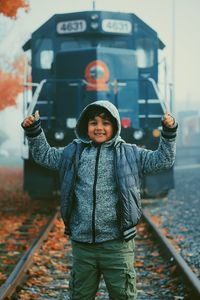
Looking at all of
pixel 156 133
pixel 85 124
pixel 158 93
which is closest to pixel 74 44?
pixel 158 93

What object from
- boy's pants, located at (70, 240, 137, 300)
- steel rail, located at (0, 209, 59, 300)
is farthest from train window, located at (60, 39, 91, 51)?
boy's pants, located at (70, 240, 137, 300)

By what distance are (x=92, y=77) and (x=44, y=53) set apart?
1.64 meters

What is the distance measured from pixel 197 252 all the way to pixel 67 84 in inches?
171

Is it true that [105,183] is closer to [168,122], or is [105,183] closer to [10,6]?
[168,122]

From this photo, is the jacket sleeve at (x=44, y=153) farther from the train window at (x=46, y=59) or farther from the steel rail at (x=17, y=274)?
the train window at (x=46, y=59)

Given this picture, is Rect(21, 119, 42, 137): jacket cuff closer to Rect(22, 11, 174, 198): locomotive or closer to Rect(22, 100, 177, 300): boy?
Rect(22, 100, 177, 300): boy

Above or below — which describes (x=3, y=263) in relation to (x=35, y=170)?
below

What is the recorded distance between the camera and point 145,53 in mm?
9195

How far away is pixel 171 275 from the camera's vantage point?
438 cm

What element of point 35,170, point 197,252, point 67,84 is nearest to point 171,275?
point 197,252

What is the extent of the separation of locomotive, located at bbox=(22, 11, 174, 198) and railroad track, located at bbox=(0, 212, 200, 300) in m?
2.24

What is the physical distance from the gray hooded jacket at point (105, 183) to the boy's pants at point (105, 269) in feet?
0.22

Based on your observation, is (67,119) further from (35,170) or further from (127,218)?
(127,218)

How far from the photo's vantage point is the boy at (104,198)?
257 cm
